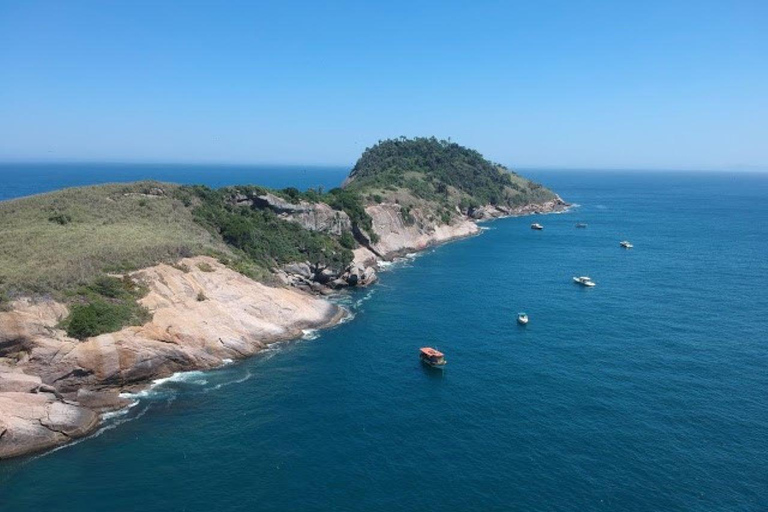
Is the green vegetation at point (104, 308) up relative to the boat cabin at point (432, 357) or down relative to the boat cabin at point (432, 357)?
up

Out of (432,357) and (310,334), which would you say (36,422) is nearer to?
(310,334)

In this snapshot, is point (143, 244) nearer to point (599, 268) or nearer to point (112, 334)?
point (112, 334)

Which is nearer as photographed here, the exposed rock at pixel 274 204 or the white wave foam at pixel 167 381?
the white wave foam at pixel 167 381

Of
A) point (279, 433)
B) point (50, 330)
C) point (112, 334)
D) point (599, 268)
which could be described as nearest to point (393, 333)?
point (279, 433)

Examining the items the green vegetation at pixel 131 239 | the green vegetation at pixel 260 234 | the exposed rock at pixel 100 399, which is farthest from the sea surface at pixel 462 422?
the green vegetation at pixel 260 234

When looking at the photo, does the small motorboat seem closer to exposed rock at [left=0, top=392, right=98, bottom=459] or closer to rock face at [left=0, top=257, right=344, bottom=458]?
rock face at [left=0, top=257, right=344, bottom=458]

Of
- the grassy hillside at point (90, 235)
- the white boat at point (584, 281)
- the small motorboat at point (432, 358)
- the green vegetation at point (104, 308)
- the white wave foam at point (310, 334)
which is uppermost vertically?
the grassy hillside at point (90, 235)

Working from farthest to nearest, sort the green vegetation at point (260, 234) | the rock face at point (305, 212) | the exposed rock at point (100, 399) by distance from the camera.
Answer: the rock face at point (305, 212), the green vegetation at point (260, 234), the exposed rock at point (100, 399)

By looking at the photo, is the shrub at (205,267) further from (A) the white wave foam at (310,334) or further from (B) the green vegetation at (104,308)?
(A) the white wave foam at (310,334)
